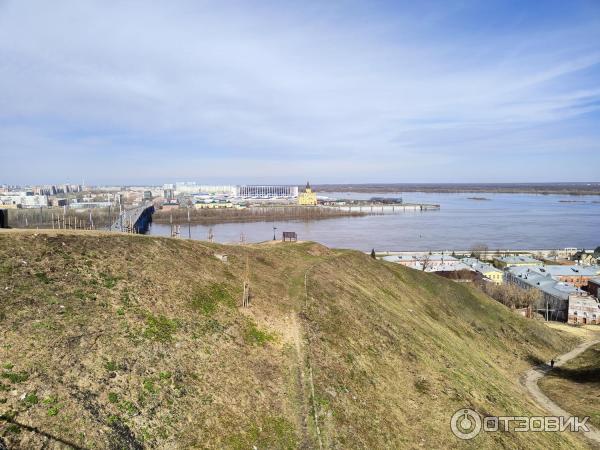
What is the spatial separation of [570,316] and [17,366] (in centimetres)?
5381

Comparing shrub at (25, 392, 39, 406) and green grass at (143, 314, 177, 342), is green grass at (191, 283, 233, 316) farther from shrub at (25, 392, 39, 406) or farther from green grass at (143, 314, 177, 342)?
shrub at (25, 392, 39, 406)

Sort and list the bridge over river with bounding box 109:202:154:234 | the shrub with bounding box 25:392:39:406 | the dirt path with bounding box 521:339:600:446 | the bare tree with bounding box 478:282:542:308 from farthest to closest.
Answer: the bridge over river with bounding box 109:202:154:234, the bare tree with bounding box 478:282:542:308, the dirt path with bounding box 521:339:600:446, the shrub with bounding box 25:392:39:406

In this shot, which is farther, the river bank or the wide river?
the river bank

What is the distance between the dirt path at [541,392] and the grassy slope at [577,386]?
1.13ft

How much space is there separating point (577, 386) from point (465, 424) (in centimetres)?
1443

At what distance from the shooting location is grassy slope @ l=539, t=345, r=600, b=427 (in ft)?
70.3

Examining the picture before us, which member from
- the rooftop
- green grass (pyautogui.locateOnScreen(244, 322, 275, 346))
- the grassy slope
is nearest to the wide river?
the rooftop

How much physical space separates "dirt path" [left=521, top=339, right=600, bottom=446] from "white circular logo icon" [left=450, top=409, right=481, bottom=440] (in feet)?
23.3

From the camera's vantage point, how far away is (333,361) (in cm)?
1595

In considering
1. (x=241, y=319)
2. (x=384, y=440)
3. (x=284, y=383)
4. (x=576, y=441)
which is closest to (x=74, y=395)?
(x=284, y=383)

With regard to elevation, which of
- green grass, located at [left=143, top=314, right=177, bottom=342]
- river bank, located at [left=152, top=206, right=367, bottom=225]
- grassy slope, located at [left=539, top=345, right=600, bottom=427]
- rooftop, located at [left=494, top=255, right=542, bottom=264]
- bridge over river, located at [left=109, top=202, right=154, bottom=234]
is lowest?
rooftop, located at [left=494, top=255, right=542, bottom=264]

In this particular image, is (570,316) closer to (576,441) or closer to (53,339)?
(576,441)

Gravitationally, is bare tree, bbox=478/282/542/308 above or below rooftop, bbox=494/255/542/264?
below

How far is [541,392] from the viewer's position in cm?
2403
